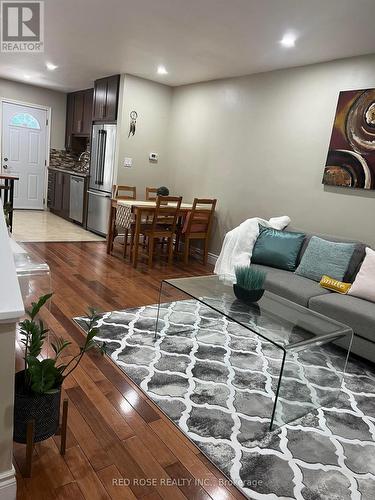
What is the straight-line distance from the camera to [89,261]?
4699 millimetres

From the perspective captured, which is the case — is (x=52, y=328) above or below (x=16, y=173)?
below

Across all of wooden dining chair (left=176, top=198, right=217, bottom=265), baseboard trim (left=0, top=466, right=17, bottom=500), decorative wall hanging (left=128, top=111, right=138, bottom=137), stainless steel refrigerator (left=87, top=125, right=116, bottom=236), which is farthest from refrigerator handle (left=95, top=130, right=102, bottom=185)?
baseboard trim (left=0, top=466, right=17, bottom=500)

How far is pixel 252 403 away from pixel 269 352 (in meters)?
0.73

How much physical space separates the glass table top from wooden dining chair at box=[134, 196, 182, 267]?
1842 millimetres

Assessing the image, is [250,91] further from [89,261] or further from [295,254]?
[89,261]

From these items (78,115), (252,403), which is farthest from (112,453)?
(78,115)

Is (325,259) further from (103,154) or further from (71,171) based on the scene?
(71,171)

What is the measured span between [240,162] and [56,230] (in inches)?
131

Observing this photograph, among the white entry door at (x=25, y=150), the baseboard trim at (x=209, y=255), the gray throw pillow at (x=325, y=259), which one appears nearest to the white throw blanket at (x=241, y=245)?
the gray throw pillow at (x=325, y=259)

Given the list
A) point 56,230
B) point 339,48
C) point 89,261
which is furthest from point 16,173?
point 339,48

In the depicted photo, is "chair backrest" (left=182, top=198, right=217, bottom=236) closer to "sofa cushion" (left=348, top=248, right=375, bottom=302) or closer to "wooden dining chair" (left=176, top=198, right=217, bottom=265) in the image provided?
"wooden dining chair" (left=176, top=198, right=217, bottom=265)

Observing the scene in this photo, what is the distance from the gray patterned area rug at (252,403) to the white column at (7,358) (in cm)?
84

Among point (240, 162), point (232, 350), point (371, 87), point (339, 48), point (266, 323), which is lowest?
point (232, 350)

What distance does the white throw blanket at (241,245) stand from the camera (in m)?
3.85
